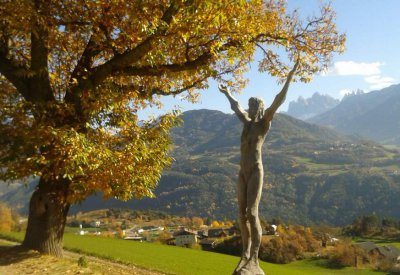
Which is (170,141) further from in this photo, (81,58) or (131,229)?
(131,229)

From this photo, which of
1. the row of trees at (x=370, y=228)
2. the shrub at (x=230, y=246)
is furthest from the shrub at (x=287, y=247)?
the row of trees at (x=370, y=228)

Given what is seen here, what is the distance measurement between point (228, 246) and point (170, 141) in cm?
5514

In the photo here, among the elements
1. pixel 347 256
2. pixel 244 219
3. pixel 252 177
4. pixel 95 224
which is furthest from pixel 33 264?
pixel 95 224

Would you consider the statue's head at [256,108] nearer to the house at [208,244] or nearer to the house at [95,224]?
the house at [208,244]

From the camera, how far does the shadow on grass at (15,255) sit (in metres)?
12.4

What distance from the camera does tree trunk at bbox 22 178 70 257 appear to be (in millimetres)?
13477

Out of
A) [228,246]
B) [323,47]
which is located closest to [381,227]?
[228,246]

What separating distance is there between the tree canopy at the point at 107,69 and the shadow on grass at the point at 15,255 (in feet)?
6.91

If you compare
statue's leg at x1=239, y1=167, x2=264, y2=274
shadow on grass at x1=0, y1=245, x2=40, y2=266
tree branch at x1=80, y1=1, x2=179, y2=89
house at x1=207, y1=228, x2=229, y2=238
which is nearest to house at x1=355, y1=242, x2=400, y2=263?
house at x1=207, y1=228, x2=229, y2=238

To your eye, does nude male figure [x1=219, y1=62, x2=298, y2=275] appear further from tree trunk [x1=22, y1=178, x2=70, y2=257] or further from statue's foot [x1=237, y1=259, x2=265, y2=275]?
tree trunk [x1=22, y1=178, x2=70, y2=257]

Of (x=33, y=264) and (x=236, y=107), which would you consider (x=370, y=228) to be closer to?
(x=236, y=107)

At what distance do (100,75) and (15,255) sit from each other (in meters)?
6.20

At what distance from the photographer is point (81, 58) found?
13961mm

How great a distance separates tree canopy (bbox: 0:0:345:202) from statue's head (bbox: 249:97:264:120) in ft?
6.34
